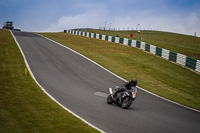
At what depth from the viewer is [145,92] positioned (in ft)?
55.4

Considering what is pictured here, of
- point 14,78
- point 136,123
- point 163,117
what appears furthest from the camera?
point 14,78

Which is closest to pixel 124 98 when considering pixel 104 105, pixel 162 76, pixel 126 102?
pixel 126 102

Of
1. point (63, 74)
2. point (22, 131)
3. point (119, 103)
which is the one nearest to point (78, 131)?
point (22, 131)

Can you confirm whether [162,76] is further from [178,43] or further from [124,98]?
[178,43]

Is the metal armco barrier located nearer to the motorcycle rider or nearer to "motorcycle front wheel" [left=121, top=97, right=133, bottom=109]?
the motorcycle rider

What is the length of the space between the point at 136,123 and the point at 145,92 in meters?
7.18

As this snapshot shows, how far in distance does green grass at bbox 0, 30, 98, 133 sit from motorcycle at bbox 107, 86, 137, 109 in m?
3.01

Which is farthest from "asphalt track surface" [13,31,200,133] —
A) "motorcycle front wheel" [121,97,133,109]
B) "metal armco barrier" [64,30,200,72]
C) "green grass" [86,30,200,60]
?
"green grass" [86,30,200,60]

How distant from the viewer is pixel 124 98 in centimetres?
1235

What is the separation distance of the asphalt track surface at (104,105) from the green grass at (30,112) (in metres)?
0.78

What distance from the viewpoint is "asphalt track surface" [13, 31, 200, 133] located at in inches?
384

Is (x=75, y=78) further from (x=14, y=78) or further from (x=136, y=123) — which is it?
(x=136, y=123)

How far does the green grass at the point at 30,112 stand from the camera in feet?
26.5

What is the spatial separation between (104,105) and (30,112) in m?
4.04
